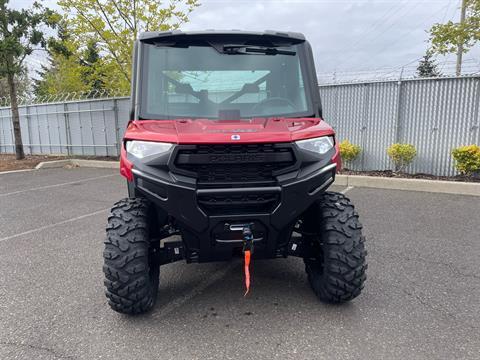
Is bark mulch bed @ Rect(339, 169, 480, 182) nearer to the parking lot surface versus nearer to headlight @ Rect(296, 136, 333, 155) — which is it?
the parking lot surface

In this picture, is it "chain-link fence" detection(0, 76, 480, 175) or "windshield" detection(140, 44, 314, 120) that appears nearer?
"windshield" detection(140, 44, 314, 120)

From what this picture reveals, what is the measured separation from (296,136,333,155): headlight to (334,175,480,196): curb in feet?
20.0

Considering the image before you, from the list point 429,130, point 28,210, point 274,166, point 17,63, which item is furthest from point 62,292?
point 17,63

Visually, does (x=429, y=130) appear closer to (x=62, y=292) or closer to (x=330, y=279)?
(x=330, y=279)

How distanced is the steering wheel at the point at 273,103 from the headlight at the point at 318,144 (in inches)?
22.4

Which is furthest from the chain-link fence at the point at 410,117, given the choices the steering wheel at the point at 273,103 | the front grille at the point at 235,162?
the front grille at the point at 235,162

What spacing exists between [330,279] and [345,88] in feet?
27.3

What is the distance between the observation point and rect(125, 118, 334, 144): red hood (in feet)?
8.69

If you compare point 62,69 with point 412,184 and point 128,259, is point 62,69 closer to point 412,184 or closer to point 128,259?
point 412,184

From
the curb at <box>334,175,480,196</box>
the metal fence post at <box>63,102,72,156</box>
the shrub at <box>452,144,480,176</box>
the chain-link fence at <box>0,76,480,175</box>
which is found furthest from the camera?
the metal fence post at <box>63,102,72,156</box>

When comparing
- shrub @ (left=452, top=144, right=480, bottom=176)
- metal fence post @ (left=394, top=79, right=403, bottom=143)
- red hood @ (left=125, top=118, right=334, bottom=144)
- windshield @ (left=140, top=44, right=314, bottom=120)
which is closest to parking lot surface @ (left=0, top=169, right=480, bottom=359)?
red hood @ (left=125, top=118, right=334, bottom=144)

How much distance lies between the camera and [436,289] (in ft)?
11.5

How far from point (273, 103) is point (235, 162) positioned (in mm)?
933

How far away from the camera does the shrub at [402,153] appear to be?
8.98 m
